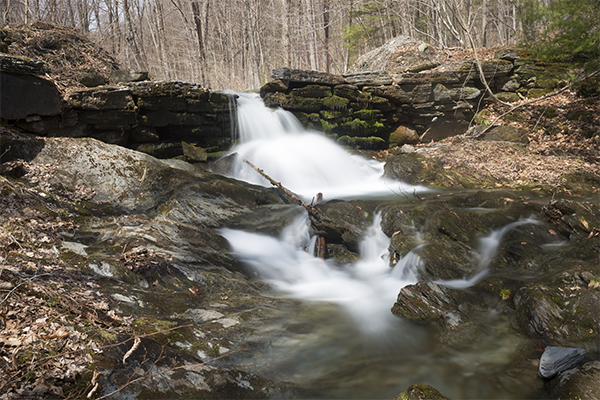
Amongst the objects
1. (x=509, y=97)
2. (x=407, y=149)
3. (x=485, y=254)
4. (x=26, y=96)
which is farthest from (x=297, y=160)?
(x=509, y=97)

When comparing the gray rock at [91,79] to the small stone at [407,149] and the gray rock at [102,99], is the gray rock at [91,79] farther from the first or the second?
the small stone at [407,149]

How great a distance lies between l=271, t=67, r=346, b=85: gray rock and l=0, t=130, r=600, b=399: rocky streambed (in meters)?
6.44

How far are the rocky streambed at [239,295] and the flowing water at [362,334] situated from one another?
23 mm

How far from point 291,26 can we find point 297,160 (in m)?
18.2

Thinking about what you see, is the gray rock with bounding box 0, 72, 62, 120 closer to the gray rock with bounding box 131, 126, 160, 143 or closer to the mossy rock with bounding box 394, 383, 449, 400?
the gray rock with bounding box 131, 126, 160, 143

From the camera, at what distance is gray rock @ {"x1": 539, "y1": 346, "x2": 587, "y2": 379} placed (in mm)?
3227

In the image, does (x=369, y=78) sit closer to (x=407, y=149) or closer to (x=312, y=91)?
(x=312, y=91)

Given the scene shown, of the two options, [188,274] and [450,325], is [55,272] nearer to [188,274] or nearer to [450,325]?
[188,274]

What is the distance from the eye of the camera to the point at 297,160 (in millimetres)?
11422

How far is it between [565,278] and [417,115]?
10.6 metres

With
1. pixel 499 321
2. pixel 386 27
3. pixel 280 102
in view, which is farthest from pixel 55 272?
pixel 386 27

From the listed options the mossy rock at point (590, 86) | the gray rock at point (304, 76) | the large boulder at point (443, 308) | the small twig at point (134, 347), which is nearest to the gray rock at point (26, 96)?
the gray rock at point (304, 76)

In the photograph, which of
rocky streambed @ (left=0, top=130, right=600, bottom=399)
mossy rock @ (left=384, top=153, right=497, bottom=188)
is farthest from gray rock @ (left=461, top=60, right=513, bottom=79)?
rocky streambed @ (left=0, top=130, right=600, bottom=399)

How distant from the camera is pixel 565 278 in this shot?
4383 mm
